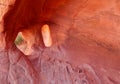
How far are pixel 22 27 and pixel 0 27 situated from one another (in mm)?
89

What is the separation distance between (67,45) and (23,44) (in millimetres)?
204

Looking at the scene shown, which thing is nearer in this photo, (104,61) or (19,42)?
(104,61)

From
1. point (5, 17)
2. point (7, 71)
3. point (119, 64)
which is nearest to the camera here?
point (119, 64)

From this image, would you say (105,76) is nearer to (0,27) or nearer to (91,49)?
(91,49)

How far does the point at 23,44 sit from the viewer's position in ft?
3.43

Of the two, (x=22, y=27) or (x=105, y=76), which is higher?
(x=22, y=27)

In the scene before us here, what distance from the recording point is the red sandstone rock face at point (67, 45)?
838 millimetres

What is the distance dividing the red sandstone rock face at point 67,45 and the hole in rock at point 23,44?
0.05 ft

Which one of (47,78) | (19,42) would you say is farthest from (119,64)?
(19,42)

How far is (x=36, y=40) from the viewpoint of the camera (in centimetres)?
103

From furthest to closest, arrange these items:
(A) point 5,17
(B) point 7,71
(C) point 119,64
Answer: (B) point 7,71
(A) point 5,17
(C) point 119,64

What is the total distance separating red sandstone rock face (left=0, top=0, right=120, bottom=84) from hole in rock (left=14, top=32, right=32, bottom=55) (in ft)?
0.05

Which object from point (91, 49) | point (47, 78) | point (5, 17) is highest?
point (5, 17)

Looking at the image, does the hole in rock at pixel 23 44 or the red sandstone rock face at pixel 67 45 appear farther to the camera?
the hole in rock at pixel 23 44
